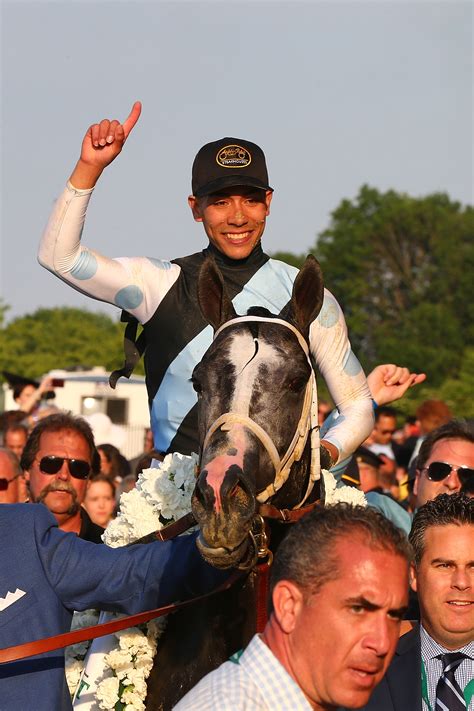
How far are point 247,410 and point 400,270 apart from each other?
230 ft

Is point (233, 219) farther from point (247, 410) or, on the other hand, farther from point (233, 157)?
point (247, 410)

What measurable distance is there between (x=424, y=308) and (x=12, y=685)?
6518 cm

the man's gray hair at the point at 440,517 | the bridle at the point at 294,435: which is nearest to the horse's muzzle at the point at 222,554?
the bridle at the point at 294,435

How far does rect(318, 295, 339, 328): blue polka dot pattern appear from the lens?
5.40 m

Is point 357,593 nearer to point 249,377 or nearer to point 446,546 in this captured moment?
point 249,377

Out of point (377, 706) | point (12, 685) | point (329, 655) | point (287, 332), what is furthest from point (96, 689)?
point (329, 655)

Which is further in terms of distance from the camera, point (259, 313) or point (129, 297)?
point (129, 297)

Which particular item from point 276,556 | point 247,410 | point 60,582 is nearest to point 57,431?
point 60,582

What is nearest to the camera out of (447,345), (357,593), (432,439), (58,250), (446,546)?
(357,593)

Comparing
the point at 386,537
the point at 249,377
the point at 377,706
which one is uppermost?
the point at 249,377

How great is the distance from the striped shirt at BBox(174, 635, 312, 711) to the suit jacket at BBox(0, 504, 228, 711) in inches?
65.4

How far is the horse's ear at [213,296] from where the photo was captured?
15.8 feet

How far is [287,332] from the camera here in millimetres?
4664

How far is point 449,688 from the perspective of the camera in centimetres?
455
